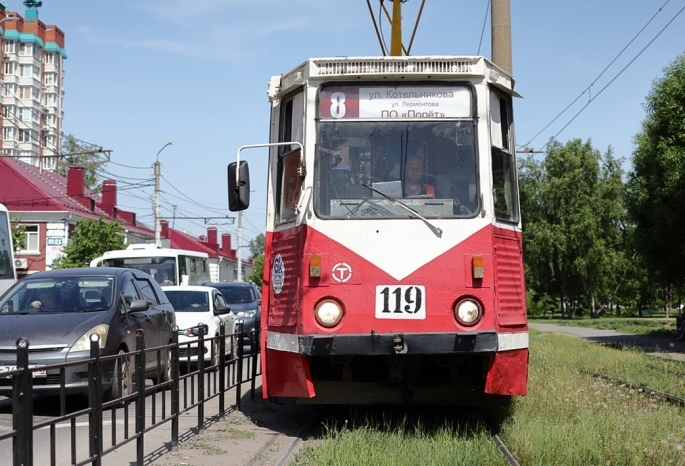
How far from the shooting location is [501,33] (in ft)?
51.3

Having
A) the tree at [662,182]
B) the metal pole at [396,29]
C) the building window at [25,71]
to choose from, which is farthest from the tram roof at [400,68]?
the building window at [25,71]

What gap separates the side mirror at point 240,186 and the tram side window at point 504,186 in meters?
2.31

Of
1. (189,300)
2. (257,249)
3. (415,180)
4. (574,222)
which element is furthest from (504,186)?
(257,249)

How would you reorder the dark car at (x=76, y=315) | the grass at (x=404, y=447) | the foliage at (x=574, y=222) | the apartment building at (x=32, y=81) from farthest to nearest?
the apartment building at (x=32, y=81) → the foliage at (x=574, y=222) → the dark car at (x=76, y=315) → the grass at (x=404, y=447)

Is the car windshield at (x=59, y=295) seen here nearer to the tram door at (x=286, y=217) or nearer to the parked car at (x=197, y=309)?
the tram door at (x=286, y=217)

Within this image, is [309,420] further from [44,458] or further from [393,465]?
[44,458]

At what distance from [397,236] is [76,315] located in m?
4.60

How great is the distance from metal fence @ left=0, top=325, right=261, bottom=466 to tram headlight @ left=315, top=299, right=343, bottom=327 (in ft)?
4.34

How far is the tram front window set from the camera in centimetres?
899

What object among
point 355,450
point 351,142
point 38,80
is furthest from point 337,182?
point 38,80

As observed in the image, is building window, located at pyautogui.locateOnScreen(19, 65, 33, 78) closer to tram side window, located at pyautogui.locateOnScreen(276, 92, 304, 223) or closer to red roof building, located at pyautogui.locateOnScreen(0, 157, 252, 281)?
red roof building, located at pyautogui.locateOnScreen(0, 157, 252, 281)

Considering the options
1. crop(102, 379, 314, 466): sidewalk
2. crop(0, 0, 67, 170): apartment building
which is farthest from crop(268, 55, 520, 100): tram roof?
crop(0, 0, 67, 170): apartment building

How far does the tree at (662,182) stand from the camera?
28938mm

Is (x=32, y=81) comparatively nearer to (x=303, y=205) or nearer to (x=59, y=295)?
(x=59, y=295)
